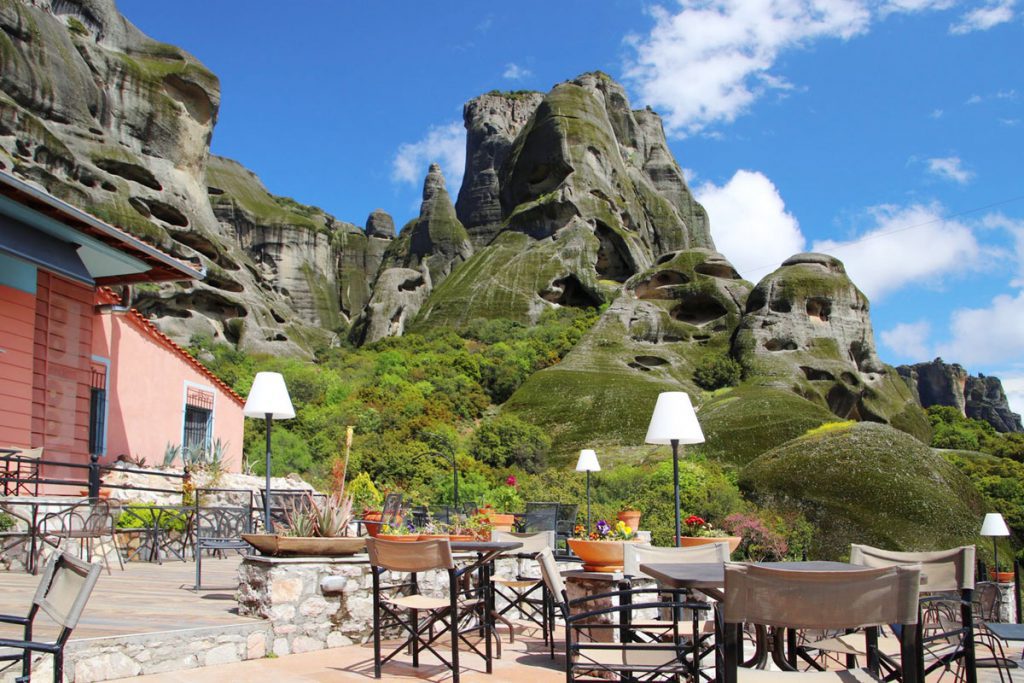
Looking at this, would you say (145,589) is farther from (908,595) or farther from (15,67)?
(15,67)

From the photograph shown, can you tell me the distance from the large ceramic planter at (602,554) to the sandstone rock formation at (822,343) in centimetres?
3113

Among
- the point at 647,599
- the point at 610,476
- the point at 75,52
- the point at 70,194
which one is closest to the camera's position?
the point at 647,599

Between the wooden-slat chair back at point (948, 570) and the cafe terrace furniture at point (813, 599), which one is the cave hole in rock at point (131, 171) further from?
the cafe terrace furniture at point (813, 599)

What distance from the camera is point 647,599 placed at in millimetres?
7051

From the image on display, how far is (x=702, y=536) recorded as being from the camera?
945cm

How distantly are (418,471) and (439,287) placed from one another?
33.4 meters

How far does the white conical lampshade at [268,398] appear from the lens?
27.7ft

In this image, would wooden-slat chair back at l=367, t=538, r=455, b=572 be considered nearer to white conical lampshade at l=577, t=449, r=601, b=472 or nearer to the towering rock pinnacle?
white conical lampshade at l=577, t=449, r=601, b=472

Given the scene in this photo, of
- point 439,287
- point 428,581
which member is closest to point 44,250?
point 428,581

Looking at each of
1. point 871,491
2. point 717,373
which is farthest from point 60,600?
point 717,373

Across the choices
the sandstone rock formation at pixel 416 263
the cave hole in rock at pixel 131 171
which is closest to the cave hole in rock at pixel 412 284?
the sandstone rock formation at pixel 416 263

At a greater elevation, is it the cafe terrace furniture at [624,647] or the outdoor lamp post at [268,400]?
the outdoor lamp post at [268,400]

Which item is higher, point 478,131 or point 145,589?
point 478,131

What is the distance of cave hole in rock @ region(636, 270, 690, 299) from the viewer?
44438mm
